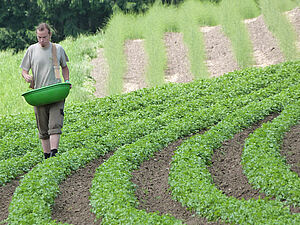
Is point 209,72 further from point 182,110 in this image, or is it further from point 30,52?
point 30,52

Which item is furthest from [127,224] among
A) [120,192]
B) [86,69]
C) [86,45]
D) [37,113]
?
[86,45]

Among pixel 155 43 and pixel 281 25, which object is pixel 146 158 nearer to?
pixel 281 25

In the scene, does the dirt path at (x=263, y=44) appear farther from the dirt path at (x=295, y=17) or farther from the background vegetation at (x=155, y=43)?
the dirt path at (x=295, y=17)

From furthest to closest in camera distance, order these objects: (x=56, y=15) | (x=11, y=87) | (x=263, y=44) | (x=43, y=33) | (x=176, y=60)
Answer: (x=56, y=15)
(x=176, y=60)
(x=263, y=44)
(x=11, y=87)
(x=43, y=33)

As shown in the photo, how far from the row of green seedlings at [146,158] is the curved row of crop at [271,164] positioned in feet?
1.12

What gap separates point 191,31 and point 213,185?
1282 centimetres

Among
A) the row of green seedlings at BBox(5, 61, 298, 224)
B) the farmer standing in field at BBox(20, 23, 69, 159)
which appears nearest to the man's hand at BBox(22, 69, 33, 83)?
the farmer standing in field at BBox(20, 23, 69, 159)

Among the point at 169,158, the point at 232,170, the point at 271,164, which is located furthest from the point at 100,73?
the point at 271,164

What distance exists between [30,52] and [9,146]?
2281 mm

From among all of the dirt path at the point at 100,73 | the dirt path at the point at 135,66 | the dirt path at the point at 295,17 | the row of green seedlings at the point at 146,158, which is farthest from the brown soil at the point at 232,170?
the dirt path at the point at 295,17

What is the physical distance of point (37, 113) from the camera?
24.1 feet

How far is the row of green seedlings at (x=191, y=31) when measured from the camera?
15.0m

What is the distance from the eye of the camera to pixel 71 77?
1589cm

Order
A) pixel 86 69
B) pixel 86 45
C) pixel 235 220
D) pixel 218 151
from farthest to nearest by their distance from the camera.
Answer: pixel 86 45, pixel 86 69, pixel 218 151, pixel 235 220
